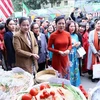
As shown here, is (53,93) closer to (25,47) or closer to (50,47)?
(25,47)

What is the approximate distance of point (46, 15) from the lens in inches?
627

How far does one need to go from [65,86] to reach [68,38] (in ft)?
5.43

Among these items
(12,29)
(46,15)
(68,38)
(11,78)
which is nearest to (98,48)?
(68,38)

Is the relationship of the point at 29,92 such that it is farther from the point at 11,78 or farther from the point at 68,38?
the point at 68,38

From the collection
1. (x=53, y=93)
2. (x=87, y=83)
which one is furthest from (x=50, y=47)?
(x=53, y=93)

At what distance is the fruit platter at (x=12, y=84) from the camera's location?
5.17 feet

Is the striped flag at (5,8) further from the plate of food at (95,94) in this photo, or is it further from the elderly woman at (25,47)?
the plate of food at (95,94)

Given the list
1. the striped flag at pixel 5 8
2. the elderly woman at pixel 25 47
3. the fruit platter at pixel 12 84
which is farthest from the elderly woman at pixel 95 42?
the fruit platter at pixel 12 84

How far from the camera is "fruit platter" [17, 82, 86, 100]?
1.35 m

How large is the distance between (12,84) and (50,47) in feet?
4.85

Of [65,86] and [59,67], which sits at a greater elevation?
[65,86]

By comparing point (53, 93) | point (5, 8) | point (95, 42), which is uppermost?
point (5, 8)

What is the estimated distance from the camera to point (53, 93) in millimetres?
1365

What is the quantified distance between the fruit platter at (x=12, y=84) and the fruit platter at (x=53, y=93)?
151mm
